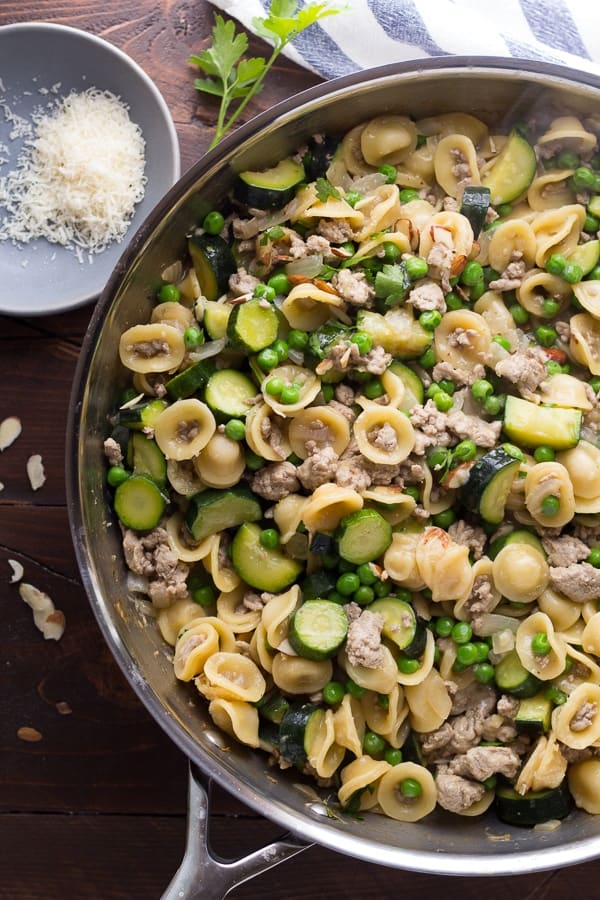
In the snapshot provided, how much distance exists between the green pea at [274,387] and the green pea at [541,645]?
58.0 inches

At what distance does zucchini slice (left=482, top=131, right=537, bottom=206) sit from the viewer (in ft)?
13.5

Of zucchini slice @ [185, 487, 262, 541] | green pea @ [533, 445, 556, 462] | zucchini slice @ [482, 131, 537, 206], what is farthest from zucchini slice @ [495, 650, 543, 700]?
zucchini slice @ [482, 131, 537, 206]

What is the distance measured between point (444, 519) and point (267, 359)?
1035mm

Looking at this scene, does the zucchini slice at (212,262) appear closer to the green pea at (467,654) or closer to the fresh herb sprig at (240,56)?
the fresh herb sprig at (240,56)

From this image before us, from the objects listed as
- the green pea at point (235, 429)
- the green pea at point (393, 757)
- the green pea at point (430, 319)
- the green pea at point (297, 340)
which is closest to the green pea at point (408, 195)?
the green pea at point (430, 319)

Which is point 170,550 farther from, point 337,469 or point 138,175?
point 138,175

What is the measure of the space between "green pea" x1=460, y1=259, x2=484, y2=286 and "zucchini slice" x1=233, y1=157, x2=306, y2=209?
0.83 meters

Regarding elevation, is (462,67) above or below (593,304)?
above

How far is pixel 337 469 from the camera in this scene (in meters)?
3.85

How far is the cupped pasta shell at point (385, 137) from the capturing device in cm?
409

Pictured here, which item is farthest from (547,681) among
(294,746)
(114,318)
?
(114,318)

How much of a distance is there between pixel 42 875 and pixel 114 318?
9.25 feet

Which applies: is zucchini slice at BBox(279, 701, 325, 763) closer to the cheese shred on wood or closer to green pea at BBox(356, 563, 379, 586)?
green pea at BBox(356, 563, 379, 586)

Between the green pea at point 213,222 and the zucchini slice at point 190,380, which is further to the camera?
the green pea at point 213,222
